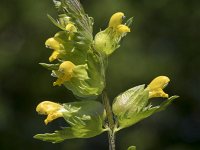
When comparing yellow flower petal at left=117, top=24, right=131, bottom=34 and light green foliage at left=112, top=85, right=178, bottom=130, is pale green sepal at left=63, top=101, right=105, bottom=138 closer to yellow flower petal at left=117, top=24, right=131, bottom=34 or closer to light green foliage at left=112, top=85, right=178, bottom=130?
light green foliage at left=112, top=85, right=178, bottom=130


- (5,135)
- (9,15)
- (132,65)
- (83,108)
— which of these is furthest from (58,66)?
(9,15)

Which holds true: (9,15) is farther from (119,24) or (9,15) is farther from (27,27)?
(119,24)

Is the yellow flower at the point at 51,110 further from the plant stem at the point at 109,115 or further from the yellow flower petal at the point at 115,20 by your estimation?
the yellow flower petal at the point at 115,20

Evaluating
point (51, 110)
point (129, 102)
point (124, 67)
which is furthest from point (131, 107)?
point (124, 67)

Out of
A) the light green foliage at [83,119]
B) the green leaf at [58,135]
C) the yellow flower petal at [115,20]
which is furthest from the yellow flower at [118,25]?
the green leaf at [58,135]

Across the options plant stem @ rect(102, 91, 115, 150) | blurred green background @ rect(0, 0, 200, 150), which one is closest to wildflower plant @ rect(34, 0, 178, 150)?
plant stem @ rect(102, 91, 115, 150)
